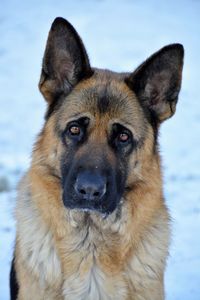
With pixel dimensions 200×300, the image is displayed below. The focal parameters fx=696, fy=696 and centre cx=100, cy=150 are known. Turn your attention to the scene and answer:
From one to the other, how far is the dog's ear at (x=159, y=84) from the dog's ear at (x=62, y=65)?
0.39 m

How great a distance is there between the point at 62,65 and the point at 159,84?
75 centimetres

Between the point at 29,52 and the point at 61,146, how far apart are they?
357 inches

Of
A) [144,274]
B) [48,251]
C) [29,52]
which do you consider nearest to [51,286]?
[48,251]

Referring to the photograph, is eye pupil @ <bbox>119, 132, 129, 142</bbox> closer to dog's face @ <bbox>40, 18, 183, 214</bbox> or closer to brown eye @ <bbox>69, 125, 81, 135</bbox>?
dog's face @ <bbox>40, 18, 183, 214</bbox>

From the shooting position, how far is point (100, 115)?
504cm

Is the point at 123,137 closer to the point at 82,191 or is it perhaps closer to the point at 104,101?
the point at 104,101

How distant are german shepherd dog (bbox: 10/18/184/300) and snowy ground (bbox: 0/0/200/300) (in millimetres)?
1114

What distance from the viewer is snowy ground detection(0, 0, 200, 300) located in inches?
300

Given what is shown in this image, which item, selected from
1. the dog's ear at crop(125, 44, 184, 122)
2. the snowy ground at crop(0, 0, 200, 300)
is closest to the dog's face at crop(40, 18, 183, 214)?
the dog's ear at crop(125, 44, 184, 122)

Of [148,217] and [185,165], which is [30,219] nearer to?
[148,217]

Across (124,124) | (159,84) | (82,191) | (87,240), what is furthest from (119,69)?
(82,191)

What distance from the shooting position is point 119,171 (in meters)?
5.08

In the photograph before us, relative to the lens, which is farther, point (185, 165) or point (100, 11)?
point (100, 11)

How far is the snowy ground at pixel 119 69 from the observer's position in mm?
7617
